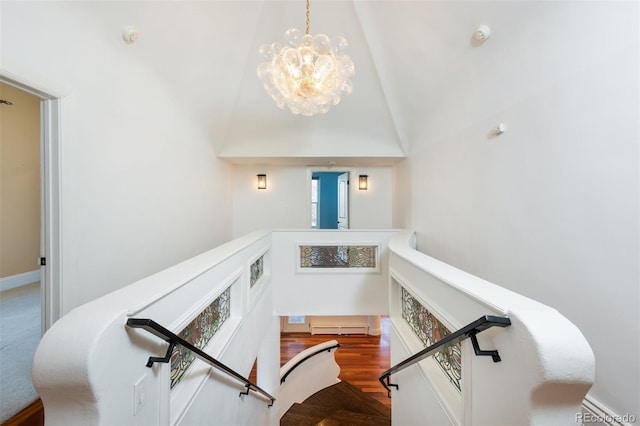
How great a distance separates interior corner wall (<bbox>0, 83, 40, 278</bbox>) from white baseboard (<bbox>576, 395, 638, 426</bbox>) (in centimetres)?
580

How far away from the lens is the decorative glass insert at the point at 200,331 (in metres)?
1.22

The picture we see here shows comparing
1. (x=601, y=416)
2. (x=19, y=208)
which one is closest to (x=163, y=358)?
(x=601, y=416)

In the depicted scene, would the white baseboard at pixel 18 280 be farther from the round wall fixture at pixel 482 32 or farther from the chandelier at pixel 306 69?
the round wall fixture at pixel 482 32

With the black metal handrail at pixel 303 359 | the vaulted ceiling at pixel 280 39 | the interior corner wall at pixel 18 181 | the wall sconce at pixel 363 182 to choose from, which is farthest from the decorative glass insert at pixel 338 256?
the interior corner wall at pixel 18 181

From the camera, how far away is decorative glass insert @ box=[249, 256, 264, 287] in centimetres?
266

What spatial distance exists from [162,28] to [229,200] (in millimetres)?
2982

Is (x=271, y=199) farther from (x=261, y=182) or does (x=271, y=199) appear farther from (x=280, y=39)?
(x=280, y=39)

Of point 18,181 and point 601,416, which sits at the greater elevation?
point 18,181

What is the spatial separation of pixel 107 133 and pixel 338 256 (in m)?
2.86

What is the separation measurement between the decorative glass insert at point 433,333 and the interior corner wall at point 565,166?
83 centimetres

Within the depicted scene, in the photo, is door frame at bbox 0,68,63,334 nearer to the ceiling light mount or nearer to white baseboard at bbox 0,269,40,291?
white baseboard at bbox 0,269,40,291

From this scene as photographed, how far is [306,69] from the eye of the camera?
1924 millimetres

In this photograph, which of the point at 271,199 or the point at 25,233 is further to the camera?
the point at 271,199

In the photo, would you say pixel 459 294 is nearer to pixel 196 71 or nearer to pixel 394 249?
pixel 394 249
